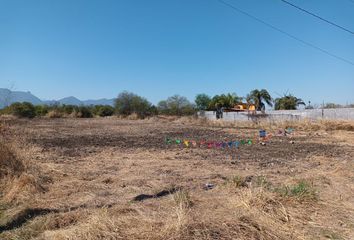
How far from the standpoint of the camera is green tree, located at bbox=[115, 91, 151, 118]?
59594 millimetres

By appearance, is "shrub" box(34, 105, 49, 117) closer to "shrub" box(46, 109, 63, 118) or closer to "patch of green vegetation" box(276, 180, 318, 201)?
"shrub" box(46, 109, 63, 118)

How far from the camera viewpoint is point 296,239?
4.00m

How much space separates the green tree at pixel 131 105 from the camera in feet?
196

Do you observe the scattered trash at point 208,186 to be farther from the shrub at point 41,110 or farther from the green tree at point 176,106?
the shrub at point 41,110

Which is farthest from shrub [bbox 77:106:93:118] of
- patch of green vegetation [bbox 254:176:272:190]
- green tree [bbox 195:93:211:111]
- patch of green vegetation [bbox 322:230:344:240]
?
patch of green vegetation [bbox 322:230:344:240]

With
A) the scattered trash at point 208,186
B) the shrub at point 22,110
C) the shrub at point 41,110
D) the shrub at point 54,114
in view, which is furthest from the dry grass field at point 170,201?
the shrub at point 41,110

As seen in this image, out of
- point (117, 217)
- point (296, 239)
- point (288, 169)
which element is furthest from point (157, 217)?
point (288, 169)

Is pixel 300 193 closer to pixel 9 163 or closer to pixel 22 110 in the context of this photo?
pixel 9 163

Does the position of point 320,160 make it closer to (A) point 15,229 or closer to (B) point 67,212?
(B) point 67,212

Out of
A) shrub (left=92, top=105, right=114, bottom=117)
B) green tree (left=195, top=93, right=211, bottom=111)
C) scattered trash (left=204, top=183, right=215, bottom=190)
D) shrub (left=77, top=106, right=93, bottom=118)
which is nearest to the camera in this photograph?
scattered trash (left=204, top=183, right=215, bottom=190)

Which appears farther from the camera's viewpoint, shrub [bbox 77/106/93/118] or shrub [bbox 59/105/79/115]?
shrub [bbox 77/106/93/118]

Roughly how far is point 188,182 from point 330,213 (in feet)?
9.59

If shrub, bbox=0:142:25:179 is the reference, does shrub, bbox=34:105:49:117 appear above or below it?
above

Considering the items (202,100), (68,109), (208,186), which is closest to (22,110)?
(68,109)
